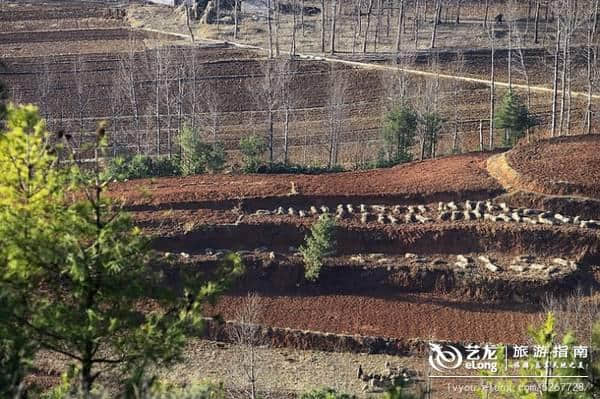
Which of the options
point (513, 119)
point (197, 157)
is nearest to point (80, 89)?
point (197, 157)

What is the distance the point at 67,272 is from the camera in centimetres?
926

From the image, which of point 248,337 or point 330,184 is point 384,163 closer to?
point 330,184

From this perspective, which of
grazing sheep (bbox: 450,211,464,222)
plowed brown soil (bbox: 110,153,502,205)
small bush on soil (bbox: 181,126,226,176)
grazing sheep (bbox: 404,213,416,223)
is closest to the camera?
grazing sheep (bbox: 404,213,416,223)

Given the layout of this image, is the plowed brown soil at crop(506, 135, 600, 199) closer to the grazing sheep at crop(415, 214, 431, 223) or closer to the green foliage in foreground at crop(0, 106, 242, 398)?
the grazing sheep at crop(415, 214, 431, 223)

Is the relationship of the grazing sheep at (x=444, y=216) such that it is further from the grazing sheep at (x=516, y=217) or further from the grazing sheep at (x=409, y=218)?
the grazing sheep at (x=516, y=217)

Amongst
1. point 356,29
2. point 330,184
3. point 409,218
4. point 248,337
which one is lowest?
point 248,337

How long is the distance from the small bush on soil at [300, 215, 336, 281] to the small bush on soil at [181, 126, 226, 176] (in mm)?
9373

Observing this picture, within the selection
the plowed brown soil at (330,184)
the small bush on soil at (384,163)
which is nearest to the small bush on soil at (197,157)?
the plowed brown soil at (330,184)

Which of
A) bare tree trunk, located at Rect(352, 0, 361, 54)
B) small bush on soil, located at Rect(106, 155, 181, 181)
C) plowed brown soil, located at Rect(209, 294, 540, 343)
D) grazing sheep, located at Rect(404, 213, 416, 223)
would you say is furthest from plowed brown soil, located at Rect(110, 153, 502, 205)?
bare tree trunk, located at Rect(352, 0, 361, 54)

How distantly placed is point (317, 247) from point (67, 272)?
42.8 ft

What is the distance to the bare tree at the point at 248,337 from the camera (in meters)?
17.7

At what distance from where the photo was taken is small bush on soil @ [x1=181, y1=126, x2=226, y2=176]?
30141 millimetres

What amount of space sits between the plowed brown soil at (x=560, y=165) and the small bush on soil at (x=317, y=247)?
7578mm

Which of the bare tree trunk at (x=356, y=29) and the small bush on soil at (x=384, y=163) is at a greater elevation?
the bare tree trunk at (x=356, y=29)
